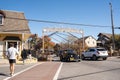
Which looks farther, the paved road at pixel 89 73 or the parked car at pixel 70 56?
the parked car at pixel 70 56

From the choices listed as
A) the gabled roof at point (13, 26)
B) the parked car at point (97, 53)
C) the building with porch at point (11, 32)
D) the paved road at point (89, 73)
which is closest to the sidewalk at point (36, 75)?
the paved road at point (89, 73)

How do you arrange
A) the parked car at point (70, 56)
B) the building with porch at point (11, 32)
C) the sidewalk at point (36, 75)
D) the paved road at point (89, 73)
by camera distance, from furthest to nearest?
the building with porch at point (11, 32) < the parked car at point (70, 56) < the paved road at point (89, 73) < the sidewalk at point (36, 75)

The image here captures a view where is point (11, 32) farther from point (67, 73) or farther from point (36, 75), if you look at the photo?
point (36, 75)

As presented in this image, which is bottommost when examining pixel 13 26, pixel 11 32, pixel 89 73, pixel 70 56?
pixel 89 73

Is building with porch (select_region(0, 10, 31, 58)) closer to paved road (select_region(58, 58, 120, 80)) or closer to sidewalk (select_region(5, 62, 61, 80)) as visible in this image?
paved road (select_region(58, 58, 120, 80))

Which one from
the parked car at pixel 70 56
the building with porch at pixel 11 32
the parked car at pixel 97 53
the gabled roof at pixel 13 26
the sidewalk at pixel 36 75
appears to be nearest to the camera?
the sidewalk at pixel 36 75

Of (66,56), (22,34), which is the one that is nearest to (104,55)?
(66,56)

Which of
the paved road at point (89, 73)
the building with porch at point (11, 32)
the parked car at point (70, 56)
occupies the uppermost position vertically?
the building with porch at point (11, 32)

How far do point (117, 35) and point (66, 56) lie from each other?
37110 mm

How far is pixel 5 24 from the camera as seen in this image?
30.7 meters

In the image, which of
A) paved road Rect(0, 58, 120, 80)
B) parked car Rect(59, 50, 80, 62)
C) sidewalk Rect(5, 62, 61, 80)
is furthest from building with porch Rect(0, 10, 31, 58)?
sidewalk Rect(5, 62, 61, 80)

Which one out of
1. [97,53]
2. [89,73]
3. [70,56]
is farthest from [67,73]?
[97,53]

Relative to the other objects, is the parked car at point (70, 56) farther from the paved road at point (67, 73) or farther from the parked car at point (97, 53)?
the paved road at point (67, 73)

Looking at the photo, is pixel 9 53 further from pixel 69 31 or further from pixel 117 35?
pixel 117 35
